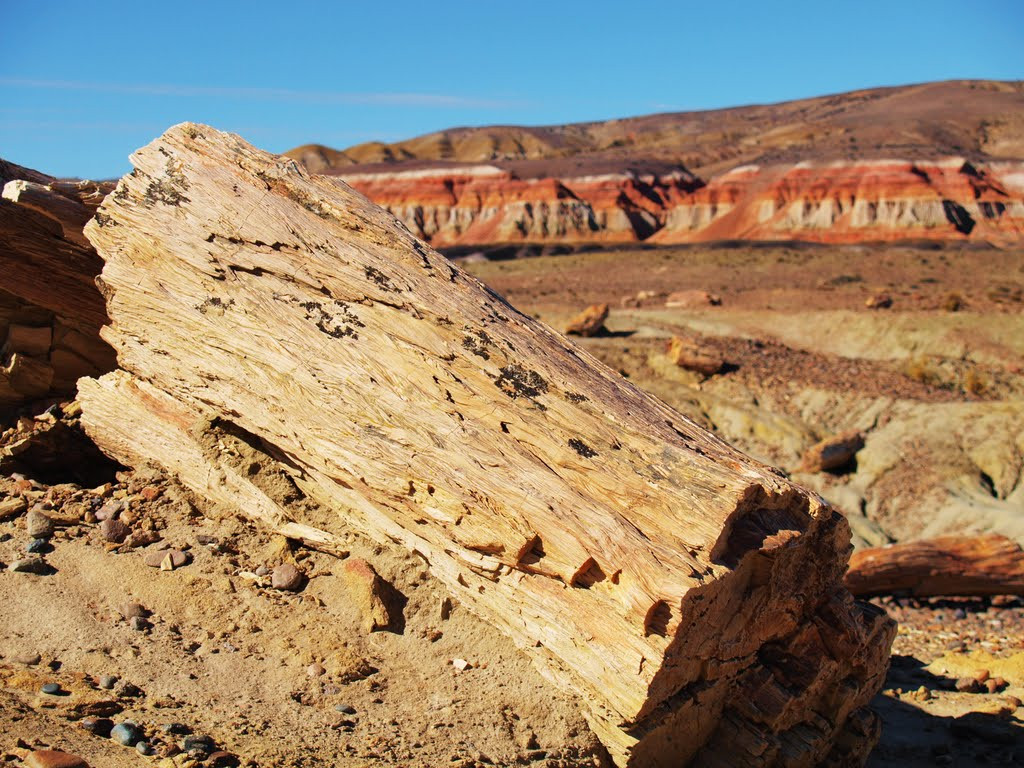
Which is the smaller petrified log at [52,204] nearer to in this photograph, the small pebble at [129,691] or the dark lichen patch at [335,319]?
the dark lichen patch at [335,319]

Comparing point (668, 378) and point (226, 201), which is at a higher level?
point (226, 201)

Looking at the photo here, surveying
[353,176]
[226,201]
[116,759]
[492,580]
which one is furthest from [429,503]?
[353,176]

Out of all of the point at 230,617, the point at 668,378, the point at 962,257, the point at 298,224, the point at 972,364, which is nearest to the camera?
the point at 230,617

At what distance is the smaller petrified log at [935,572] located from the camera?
1067 centimetres

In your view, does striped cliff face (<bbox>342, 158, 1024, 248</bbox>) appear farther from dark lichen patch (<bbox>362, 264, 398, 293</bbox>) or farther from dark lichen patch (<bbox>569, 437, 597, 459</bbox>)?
dark lichen patch (<bbox>569, 437, 597, 459</bbox>)

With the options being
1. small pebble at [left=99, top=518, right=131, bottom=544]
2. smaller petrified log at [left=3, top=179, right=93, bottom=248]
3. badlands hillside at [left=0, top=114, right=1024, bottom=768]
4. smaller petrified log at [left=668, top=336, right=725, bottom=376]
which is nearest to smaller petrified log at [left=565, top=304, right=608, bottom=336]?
smaller petrified log at [left=668, top=336, right=725, bottom=376]

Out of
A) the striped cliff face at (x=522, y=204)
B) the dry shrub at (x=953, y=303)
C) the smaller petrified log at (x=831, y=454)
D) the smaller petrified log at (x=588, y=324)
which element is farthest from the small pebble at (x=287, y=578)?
the striped cliff face at (x=522, y=204)

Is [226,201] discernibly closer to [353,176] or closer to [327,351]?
[327,351]

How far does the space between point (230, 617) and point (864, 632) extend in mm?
3868

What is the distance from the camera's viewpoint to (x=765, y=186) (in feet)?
194

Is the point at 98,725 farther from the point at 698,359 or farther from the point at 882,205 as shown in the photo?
the point at 882,205

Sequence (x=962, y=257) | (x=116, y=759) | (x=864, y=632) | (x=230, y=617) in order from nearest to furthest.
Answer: (x=116, y=759), (x=230, y=617), (x=864, y=632), (x=962, y=257)

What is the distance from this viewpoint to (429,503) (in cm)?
480

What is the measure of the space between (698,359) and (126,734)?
13600mm
